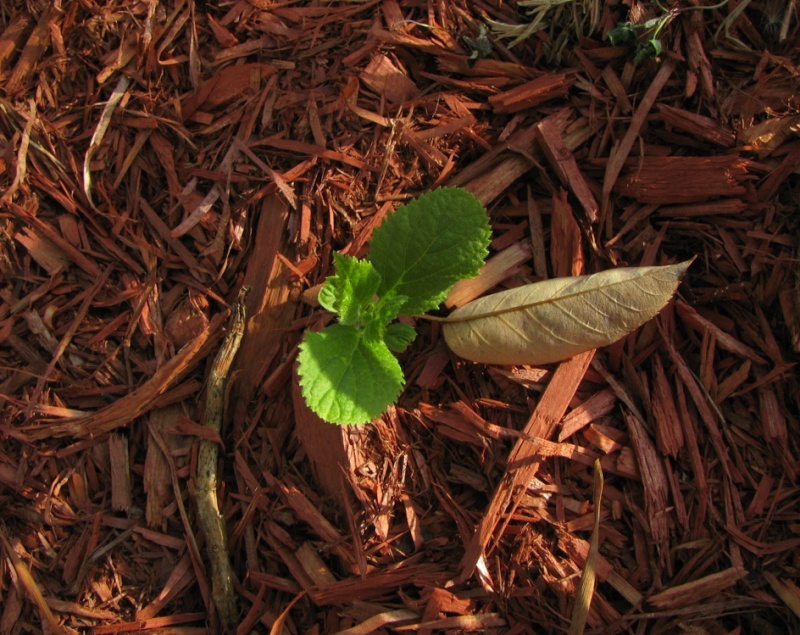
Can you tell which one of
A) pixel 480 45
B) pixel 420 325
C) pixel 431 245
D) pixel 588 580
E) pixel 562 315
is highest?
pixel 480 45

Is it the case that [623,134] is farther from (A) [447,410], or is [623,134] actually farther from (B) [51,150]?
(B) [51,150]

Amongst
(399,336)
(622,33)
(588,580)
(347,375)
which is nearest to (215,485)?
(347,375)

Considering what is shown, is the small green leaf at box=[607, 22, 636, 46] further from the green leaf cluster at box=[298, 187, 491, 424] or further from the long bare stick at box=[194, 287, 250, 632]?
the long bare stick at box=[194, 287, 250, 632]

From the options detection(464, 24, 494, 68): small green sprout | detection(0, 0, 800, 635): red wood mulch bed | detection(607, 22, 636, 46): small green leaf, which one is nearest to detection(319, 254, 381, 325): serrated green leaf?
detection(0, 0, 800, 635): red wood mulch bed

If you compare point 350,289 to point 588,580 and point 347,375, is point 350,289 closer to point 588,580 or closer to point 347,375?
point 347,375

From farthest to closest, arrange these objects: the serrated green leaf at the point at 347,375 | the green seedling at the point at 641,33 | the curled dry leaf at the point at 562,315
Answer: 1. the green seedling at the point at 641,33
2. the curled dry leaf at the point at 562,315
3. the serrated green leaf at the point at 347,375

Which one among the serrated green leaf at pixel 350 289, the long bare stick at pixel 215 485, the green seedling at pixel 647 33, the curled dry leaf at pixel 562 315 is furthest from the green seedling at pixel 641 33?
the long bare stick at pixel 215 485

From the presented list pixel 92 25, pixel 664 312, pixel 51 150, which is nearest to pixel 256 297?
pixel 51 150

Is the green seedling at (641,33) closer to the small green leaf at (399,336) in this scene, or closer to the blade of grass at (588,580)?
the small green leaf at (399,336)
